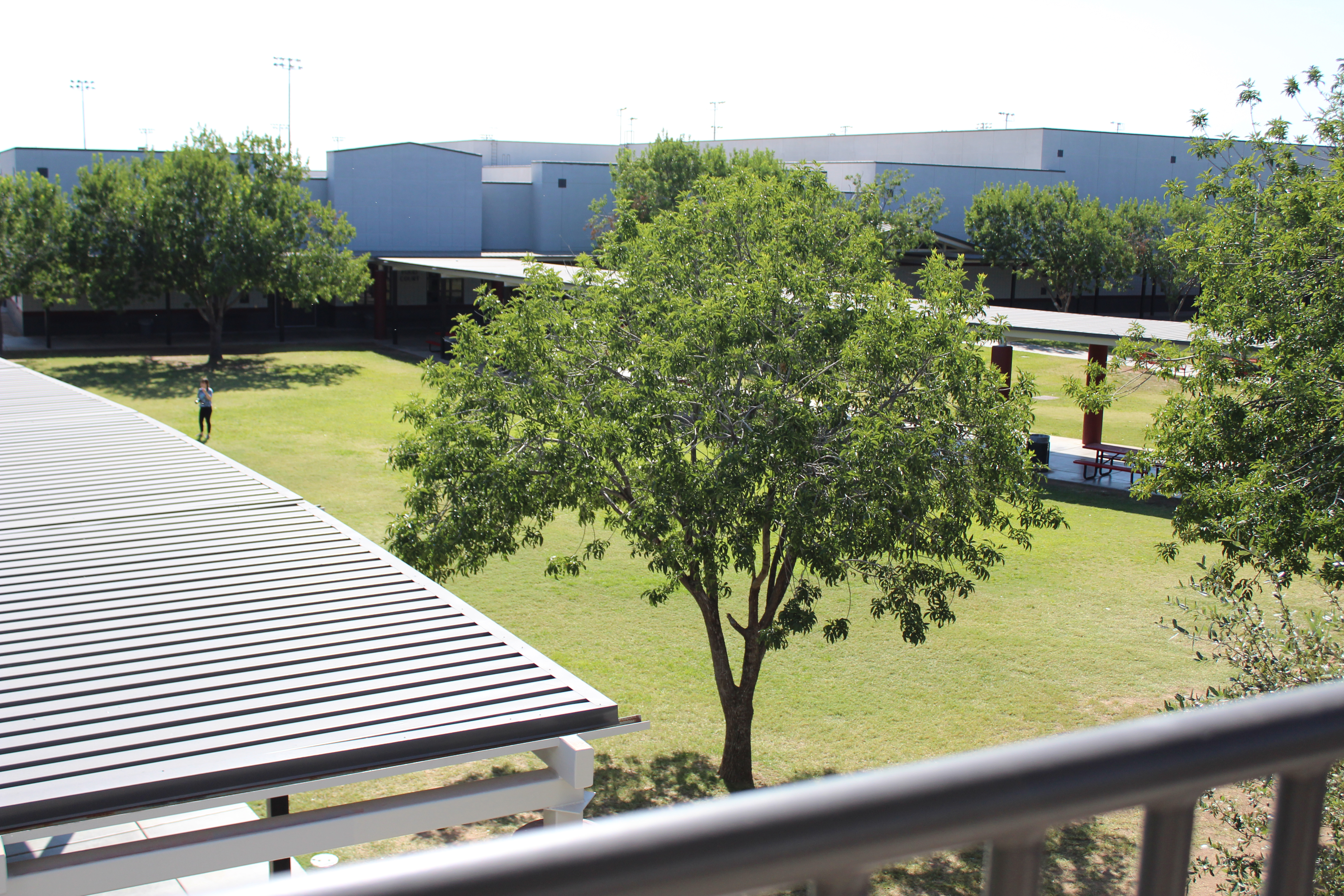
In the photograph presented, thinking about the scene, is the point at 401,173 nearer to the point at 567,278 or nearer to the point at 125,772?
the point at 567,278

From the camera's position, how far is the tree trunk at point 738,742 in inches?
436

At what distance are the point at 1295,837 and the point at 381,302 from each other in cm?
4425

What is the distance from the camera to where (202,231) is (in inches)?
1344

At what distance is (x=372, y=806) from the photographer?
5.83 meters

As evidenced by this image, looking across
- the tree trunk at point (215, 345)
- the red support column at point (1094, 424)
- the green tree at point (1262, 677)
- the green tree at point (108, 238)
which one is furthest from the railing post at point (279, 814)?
the tree trunk at point (215, 345)

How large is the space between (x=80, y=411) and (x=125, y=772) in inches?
424

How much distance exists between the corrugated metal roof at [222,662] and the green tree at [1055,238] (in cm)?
4329

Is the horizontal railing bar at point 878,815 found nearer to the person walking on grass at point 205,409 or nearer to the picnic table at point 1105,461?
the picnic table at point 1105,461

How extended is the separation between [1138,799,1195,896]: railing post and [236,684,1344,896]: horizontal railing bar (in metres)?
0.04

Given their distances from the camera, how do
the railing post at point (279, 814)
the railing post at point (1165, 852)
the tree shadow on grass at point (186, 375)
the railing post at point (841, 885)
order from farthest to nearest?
the tree shadow on grass at point (186, 375), the railing post at point (279, 814), the railing post at point (1165, 852), the railing post at point (841, 885)

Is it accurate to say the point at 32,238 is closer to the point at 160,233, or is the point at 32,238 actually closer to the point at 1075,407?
the point at 160,233

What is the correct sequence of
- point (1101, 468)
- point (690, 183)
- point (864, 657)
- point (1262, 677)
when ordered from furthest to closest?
point (690, 183)
point (1101, 468)
point (864, 657)
point (1262, 677)

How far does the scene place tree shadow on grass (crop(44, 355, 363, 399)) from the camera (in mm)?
31562

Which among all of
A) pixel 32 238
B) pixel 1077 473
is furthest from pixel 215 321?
pixel 1077 473
